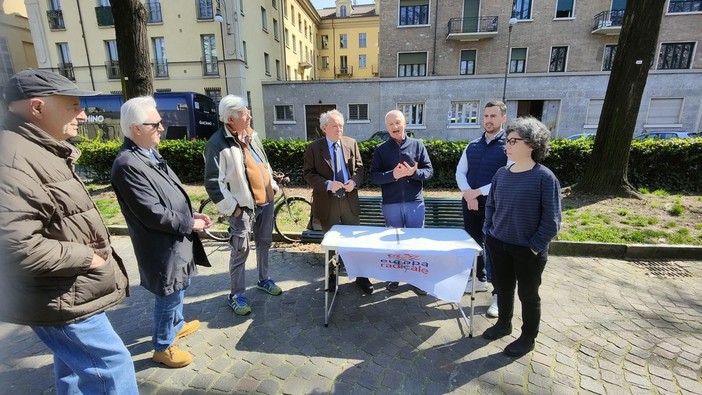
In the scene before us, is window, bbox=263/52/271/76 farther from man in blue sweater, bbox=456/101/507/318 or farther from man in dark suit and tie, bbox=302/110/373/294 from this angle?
man in blue sweater, bbox=456/101/507/318

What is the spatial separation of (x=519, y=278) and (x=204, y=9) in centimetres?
2534

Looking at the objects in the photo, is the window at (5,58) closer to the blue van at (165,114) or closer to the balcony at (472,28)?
the blue van at (165,114)

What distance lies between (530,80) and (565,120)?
11.3ft

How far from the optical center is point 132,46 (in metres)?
6.16

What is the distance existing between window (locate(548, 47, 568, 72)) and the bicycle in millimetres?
23708

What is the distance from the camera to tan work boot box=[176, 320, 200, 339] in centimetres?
293

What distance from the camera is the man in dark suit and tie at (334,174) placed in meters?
3.48

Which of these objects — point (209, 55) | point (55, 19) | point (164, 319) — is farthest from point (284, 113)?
point (164, 319)

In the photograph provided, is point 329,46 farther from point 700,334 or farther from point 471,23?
point 700,334

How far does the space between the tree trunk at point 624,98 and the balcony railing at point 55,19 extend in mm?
31390

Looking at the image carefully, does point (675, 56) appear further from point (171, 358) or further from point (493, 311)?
point (171, 358)

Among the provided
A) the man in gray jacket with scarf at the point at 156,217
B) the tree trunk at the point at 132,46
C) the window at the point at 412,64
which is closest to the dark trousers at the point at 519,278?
the man in gray jacket with scarf at the point at 156,217

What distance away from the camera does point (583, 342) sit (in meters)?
2.81

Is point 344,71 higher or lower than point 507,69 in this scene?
higher
